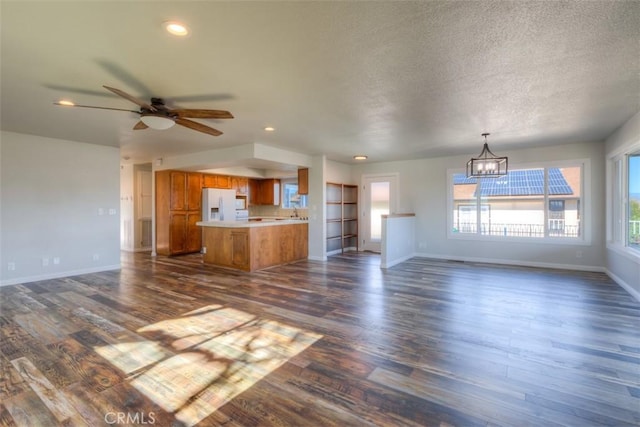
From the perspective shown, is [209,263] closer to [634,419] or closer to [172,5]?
[172,5]

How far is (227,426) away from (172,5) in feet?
7.94

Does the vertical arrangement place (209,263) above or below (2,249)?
below

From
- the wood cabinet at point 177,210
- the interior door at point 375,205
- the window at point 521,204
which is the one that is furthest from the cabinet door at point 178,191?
the window at point 521,204

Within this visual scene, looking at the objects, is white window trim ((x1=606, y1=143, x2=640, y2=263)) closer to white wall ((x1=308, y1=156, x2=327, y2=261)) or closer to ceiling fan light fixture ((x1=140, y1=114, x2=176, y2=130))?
white wall ((x1=308, y1=156, x2=327, y2=261))

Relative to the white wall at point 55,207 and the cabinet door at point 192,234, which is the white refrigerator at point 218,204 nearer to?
the cabinet door at point 192,234

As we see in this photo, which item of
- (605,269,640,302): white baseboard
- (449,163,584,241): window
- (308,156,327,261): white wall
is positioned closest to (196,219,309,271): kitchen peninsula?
(308,156,327,261): white wall

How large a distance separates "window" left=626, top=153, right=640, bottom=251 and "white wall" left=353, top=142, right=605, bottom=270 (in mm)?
1121

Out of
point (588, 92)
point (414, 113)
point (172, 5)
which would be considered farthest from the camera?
point (414, 113)

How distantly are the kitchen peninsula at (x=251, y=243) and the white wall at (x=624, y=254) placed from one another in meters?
5.43

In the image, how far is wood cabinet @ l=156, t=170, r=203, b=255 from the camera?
7.39 m

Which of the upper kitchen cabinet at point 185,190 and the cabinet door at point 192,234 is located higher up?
the upper kitchen cabinet at point 185,190

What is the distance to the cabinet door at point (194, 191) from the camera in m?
7.70

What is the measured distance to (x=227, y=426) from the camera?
1.68m

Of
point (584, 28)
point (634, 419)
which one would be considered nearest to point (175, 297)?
point (634, 419)
